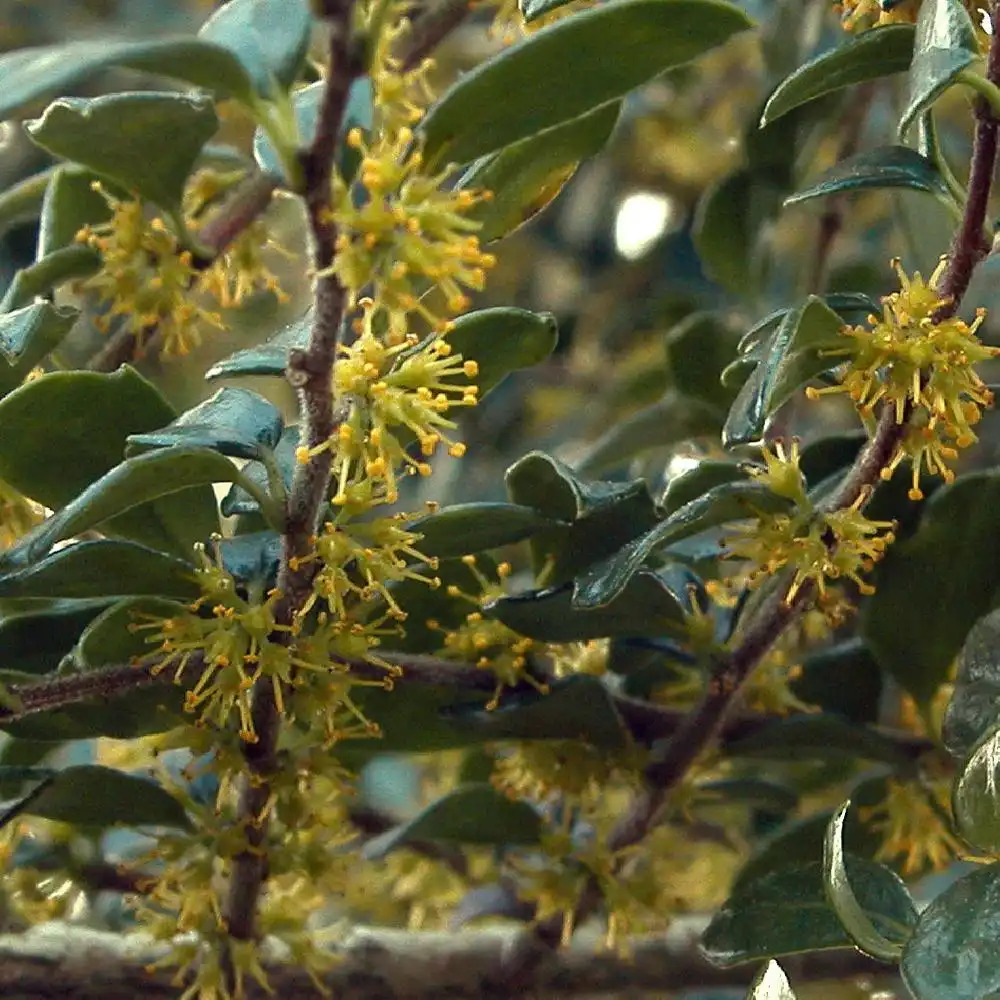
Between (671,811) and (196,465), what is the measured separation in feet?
1.84

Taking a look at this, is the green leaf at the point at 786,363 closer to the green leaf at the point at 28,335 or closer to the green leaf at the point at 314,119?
the green leaf at the point at 314,119

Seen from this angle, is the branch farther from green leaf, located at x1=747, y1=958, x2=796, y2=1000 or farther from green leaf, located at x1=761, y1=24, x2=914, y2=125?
green leaf, located at x1=761, y1=24, x2=914, y2=125

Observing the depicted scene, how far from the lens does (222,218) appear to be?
3.84 ft

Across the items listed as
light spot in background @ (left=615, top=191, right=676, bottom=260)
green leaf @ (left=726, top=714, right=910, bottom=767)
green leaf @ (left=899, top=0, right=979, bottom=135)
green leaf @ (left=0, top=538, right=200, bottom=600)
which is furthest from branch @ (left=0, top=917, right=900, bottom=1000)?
light spot in background @ (left=615, top=191, right=676, bottom=260)

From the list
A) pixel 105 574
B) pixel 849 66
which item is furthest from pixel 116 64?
pixel 849 66

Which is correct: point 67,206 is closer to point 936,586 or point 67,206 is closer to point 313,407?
point 313,407

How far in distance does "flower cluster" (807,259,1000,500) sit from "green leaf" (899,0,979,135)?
0.13 metres

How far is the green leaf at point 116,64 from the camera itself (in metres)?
0.60

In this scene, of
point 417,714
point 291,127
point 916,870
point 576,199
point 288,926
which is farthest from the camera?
point 576,199

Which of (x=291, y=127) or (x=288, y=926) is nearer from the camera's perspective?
(x=291, y=127)

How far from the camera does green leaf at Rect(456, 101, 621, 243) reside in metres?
0.88

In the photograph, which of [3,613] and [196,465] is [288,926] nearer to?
[3,613]

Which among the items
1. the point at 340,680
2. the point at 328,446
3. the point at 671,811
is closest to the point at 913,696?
the point at 671,811

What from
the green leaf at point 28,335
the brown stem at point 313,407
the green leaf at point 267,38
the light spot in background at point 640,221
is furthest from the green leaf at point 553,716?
the light spot in background at point 640,221
